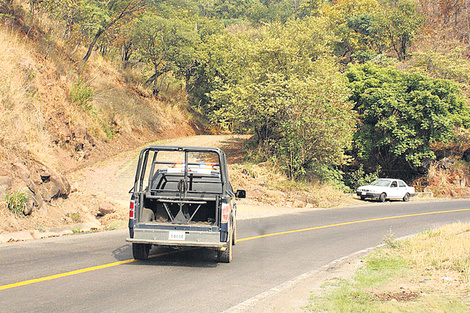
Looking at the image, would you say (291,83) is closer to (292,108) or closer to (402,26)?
(292,108)

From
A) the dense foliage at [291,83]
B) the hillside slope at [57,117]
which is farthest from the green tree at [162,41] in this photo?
the hillside slope at [57,117]

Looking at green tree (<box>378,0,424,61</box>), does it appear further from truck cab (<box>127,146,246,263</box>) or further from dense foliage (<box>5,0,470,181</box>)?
truck cab (<box>127,146,246,263</box>)

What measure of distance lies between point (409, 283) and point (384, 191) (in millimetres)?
22694

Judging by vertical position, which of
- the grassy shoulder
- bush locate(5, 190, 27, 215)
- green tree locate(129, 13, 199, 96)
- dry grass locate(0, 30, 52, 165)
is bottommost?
the grassy shoulder

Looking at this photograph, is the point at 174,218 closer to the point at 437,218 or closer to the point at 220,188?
the point at 220,188

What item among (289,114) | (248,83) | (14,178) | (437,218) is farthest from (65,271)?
(248,83)

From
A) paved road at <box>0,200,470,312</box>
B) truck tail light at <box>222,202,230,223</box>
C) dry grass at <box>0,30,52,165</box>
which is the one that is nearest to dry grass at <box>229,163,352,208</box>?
paved road at <box>0,200,470,312</box>

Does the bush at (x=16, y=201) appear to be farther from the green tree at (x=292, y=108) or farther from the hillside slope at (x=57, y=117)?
the green tree at (x=292, y=108)

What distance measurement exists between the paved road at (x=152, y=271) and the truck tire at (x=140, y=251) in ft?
0.67

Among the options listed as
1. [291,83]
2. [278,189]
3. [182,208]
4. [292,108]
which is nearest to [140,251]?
[182,208]

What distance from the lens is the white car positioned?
29016mm

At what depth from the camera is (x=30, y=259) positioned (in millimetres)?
8836

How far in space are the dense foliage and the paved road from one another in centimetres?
1367

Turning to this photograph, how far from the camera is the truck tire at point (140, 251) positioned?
9.09 meters
